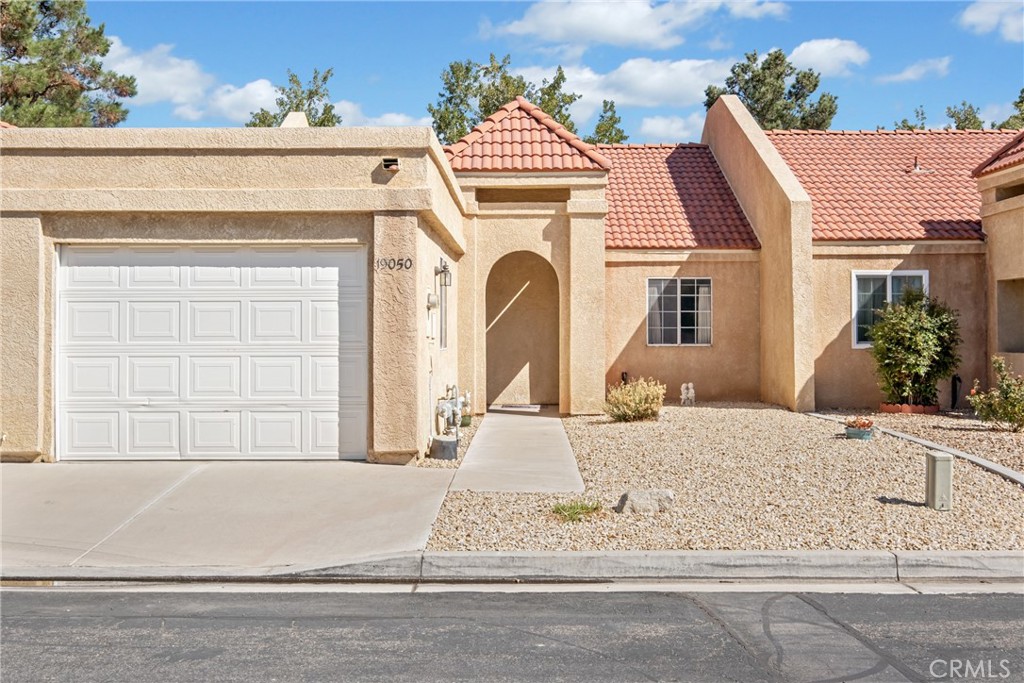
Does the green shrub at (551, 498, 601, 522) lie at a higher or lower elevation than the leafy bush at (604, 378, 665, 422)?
lower

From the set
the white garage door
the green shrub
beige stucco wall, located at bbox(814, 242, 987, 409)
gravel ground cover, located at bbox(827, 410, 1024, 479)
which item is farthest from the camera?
beige stucco wall, located at bbox(814, 242, 987, 409)

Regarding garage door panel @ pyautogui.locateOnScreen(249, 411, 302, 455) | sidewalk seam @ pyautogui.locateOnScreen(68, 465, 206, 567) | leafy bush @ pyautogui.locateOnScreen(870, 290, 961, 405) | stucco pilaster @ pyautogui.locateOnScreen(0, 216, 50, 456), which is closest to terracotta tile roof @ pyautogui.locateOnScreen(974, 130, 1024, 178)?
leafy bush @ pyautogui.locateOnScreen(870, 290, 961, 405)

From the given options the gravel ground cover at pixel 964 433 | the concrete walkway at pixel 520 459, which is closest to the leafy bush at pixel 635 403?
the concrete walkway at pixel 520 459

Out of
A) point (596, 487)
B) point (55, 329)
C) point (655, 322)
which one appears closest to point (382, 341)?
point (596, 487)

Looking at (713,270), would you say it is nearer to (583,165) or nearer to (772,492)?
(583,165)

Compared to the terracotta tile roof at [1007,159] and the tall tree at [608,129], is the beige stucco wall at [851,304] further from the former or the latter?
the tall tree at [608,129]

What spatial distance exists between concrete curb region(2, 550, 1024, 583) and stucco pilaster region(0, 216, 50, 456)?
3.95 m

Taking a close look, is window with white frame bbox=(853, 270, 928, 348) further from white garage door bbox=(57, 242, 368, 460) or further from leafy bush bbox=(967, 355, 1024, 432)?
white garage door bbox=(57, 242, 368, 460)

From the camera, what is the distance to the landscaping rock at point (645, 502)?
9164 millimetres

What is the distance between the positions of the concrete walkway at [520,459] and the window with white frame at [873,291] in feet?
21.7

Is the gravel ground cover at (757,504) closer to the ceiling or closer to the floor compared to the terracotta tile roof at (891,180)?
closer to the floor

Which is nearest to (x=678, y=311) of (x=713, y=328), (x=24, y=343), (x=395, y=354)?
(x=713, y=328)

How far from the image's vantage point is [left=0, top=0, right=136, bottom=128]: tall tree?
24938 mm

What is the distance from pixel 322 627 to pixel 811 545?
14.0ft
